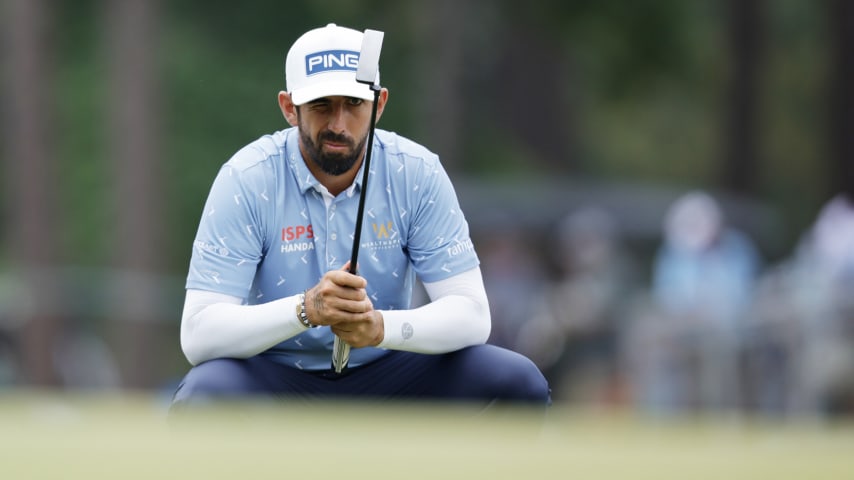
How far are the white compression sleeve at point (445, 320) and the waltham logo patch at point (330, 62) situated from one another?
0.82 meters

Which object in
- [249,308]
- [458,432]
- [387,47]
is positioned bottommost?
[458,432]

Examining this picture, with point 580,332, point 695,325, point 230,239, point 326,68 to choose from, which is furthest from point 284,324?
point 580,332

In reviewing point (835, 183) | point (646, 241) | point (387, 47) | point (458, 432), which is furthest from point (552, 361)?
point (387, 47)

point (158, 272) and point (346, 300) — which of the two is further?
point (158, 272)

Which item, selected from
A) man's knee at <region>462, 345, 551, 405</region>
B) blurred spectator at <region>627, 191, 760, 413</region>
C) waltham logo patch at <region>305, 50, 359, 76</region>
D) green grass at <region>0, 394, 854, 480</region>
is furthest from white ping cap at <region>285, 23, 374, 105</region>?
blurred spectator at <region>627, 191, 760, 413</region>

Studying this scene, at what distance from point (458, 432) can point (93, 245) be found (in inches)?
733

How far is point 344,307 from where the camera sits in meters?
5.50

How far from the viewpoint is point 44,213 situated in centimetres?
2095

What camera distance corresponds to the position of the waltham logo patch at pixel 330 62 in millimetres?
5660

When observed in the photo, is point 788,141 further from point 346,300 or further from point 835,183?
point 346,300

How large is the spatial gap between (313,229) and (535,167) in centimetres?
2396

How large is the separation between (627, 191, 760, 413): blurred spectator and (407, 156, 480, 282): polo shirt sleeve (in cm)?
784

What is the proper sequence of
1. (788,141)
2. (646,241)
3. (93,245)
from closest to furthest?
(646,241), (93,245), (788,141)

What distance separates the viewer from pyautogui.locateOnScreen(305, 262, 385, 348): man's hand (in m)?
5.50
